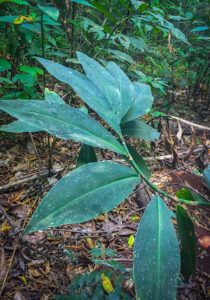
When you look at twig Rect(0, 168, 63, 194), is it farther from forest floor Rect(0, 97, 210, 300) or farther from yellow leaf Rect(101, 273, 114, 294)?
yellow leaf Rect(101, 273, 114, 294)

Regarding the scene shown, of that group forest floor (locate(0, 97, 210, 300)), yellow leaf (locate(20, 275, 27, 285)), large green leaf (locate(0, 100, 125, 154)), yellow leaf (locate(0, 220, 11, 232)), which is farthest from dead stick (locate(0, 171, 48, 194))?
large green leaf (locate(0, 100, 125, 154))

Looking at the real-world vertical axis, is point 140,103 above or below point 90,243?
above

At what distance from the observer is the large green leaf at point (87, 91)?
0.66 metres

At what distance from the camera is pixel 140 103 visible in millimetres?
844

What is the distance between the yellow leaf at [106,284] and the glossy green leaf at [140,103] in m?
0.53

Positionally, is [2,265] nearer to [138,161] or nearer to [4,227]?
[4,227]

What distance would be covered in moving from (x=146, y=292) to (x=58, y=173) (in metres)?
1.00

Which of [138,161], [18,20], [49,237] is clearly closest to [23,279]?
[49,237]

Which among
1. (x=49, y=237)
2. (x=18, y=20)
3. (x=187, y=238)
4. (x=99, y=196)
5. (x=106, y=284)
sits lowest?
(x=49, y=237)

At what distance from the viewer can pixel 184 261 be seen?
0.65 meters

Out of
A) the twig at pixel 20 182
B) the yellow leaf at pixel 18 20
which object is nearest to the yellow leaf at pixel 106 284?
the twig at pixel 20 182

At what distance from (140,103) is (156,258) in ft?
1.59

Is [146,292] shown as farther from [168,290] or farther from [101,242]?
[101,242]

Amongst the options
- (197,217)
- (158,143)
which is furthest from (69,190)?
(158,143)
